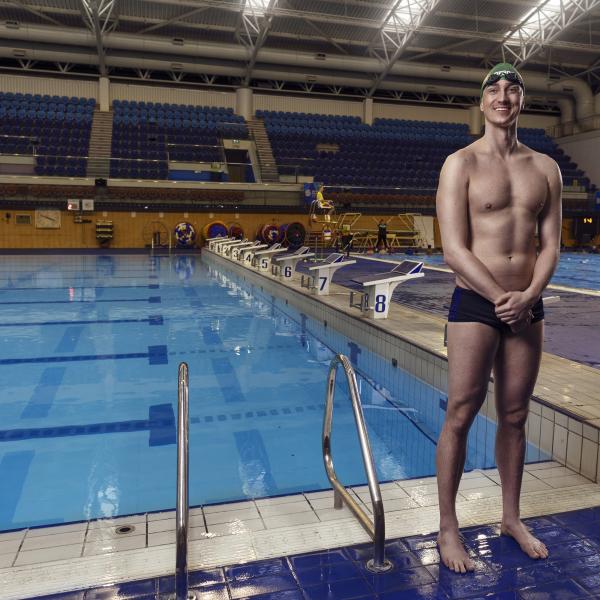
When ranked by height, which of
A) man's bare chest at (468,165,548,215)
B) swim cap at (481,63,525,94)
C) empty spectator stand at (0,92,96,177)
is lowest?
man's bare chest at (468,165,548,215)

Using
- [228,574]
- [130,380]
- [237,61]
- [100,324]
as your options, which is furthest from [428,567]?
[237,61]

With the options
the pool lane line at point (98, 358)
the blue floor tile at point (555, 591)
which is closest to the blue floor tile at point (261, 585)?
the blue floor tile at point (555, 591)

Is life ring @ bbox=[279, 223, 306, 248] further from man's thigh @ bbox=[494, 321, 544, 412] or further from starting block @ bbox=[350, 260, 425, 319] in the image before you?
man's thigh @ bbox=[494, 321, 544, 412]

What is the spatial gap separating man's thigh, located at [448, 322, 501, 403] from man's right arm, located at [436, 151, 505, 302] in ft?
0.39

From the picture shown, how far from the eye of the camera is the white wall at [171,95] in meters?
22.2

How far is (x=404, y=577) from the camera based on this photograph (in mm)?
1697

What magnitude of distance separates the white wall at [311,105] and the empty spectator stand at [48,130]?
6983 millimetres

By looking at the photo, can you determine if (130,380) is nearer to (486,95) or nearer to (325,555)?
(325,555)

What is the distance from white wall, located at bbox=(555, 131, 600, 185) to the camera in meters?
23.3

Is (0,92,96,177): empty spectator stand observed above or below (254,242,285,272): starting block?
above

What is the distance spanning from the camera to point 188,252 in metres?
19.3

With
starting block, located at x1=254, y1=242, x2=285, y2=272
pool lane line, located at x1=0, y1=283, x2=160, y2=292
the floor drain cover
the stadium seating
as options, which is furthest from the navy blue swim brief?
the stadium seating

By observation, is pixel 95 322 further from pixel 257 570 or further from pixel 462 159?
pixel 462 159

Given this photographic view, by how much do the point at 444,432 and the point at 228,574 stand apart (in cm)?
78
